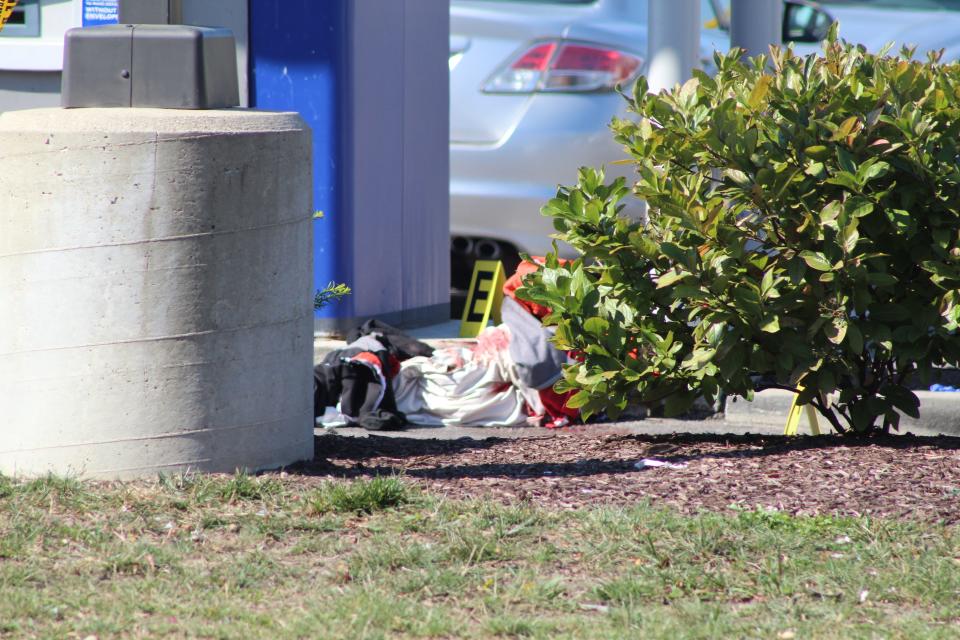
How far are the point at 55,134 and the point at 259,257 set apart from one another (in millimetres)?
734

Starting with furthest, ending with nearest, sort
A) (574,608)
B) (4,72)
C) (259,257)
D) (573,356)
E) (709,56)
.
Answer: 1. (709,56)
2. (4,72)
3. (573,356)
4. (259,257)
5. (574,608)

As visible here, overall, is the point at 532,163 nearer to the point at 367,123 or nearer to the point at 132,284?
the point at 367,123

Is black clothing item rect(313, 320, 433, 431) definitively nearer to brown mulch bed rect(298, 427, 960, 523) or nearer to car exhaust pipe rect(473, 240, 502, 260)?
brown mulch bed rect(298, 427, 960, 523)

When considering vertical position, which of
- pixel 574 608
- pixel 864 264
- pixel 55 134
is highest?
→ pixel 55 134

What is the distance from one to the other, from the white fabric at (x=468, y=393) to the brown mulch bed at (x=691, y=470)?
1.26 m

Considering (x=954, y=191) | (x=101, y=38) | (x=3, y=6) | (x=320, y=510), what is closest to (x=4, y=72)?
(x=3, y=6)

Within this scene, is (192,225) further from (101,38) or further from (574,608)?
(574,608)

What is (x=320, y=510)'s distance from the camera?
413cm

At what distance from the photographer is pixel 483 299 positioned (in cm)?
794

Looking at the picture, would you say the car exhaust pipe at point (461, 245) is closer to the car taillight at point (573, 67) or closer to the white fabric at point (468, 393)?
the car taillight at point (573, 67)

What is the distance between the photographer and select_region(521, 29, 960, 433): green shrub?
4.70 meters

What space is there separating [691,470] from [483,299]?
340 centimetres

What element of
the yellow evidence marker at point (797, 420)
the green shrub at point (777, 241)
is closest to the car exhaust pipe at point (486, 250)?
the yellow evidence marker at point (797, 420)

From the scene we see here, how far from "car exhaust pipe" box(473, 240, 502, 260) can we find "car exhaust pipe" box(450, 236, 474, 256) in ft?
0.11
